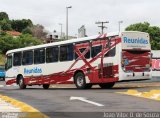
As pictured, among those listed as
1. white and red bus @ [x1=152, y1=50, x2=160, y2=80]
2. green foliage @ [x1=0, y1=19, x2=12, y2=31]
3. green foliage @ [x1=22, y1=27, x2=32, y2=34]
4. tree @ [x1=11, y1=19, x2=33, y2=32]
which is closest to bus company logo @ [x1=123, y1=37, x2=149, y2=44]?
white and red bus @ [x1=152, y1=50, x2=160, y2=80]

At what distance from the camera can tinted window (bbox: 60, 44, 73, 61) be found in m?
26.9

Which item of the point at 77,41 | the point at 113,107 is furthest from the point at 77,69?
the point at 113,107

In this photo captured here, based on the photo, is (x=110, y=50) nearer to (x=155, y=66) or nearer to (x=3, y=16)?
(x=155, y=66)

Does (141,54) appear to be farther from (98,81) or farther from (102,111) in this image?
(102,111)

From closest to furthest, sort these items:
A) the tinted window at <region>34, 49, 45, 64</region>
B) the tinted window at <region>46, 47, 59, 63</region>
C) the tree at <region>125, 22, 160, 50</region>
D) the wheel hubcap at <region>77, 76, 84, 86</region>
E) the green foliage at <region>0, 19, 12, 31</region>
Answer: the wheel hubcap at <region>77, 76, 84, 86</region> < the tinted window at <region>46, 47, 59, 63</region> < the tinted window at <region>34, 49, 45, 64</region> < the tree at <region>125, 22, 160, 50</region> < the green foliage at <region>0, 19, 12, 31</region>

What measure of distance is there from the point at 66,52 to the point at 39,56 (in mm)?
3160

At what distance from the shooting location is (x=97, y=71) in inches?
984

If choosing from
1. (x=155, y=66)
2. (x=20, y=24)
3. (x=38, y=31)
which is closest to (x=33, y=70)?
(x=155, y=66)

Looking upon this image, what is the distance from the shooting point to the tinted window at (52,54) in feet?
92.3

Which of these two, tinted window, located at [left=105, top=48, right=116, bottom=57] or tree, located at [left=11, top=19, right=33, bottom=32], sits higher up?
tree, located at [left=11, top=19, right=33, bottom=32]

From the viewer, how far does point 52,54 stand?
28.5 meters

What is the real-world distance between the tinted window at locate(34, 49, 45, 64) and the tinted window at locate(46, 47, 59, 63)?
0.51 m

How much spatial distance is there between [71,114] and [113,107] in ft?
6.55

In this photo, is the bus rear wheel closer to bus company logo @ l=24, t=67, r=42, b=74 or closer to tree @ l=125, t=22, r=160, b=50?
bus company logo @ l=24, t=67, r=42, b=74
